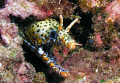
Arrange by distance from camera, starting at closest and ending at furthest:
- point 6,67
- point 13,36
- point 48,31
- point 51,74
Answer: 1. point 6,67
2. point 13,36
3. point 48,31
4. point 51,74

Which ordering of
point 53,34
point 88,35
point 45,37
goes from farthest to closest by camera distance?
point 88,35 < point 45,37 < point 53,34

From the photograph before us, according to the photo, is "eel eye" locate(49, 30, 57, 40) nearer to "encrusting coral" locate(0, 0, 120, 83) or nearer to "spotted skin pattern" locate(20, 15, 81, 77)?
"spotted skin pattern" locate(20, 15, 81, 77)

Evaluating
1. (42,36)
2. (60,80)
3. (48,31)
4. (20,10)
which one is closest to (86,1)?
(48,31)

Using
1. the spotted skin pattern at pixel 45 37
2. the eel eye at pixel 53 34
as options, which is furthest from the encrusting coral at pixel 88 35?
the eel eye at pixel 53 34

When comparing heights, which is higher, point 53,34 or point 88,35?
point 88,35

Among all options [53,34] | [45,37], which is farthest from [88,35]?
[45,37]

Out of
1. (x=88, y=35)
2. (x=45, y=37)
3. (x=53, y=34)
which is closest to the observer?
(x=53, y=34)

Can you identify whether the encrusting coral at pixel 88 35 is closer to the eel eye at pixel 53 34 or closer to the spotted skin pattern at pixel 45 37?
the spotted skin pattern at pixel 45 37

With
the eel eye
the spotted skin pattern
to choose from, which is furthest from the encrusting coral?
the eel eye

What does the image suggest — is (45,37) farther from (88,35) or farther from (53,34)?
(88,35)

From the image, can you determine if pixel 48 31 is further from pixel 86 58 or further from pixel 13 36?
pixel 86 58

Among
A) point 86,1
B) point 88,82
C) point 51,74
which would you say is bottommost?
point 88,82
